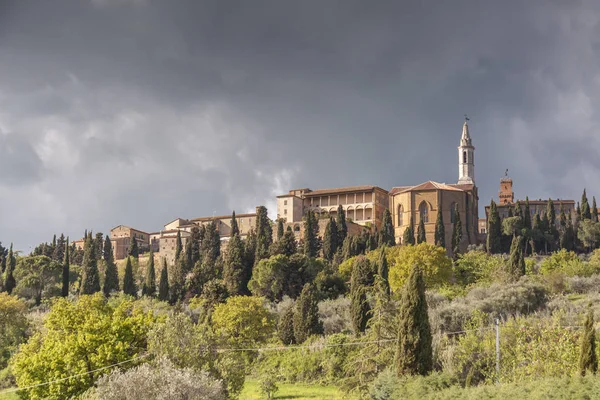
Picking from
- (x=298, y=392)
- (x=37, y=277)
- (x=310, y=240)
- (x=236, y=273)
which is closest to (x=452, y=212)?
(x=310, y=240)

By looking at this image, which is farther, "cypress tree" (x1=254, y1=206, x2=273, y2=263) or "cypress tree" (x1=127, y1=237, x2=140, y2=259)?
"cypress tree" (x1=127, y1=237, x2=140, y2=259)

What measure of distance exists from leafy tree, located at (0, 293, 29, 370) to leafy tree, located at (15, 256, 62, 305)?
17086 millimetres

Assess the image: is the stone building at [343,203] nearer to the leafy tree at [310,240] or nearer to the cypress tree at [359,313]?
the leafy tree at [310,240]

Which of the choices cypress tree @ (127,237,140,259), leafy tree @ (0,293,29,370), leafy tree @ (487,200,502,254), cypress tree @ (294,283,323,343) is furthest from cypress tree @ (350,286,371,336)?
cypress tree @ (127,237,140,259)

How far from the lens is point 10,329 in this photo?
1884 inches

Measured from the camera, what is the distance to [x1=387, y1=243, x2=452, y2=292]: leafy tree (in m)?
57.6

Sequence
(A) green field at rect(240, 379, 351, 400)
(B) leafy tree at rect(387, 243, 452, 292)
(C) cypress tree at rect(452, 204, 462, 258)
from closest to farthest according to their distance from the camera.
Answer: (A) green field at rect(240, 379, 351, 400), (B) leafy tree at rect(387, 243, 452, 292), (C) cypress tree at rect(452, 204, 462, 258)

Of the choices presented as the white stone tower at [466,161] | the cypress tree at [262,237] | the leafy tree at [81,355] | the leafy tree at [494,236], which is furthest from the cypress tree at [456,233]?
the leafy tree at [81,355]

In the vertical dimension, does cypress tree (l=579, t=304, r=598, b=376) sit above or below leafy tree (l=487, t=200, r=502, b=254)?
below

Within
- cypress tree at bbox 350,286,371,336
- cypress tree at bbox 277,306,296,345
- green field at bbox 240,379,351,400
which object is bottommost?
green field at bbox 240,379,351,400

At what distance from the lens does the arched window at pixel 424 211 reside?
8943 cm

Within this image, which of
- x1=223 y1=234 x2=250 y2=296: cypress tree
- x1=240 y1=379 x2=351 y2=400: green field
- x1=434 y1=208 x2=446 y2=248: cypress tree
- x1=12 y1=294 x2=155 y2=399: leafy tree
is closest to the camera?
x1=12 y1=294 x2=155 y2=399: leafy tree

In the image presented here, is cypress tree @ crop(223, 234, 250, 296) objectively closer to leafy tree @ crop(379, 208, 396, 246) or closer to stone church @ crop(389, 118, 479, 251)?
leafy tree @ crop(379, 208, 396, 246)

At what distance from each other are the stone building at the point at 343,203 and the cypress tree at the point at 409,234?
10.2 m
